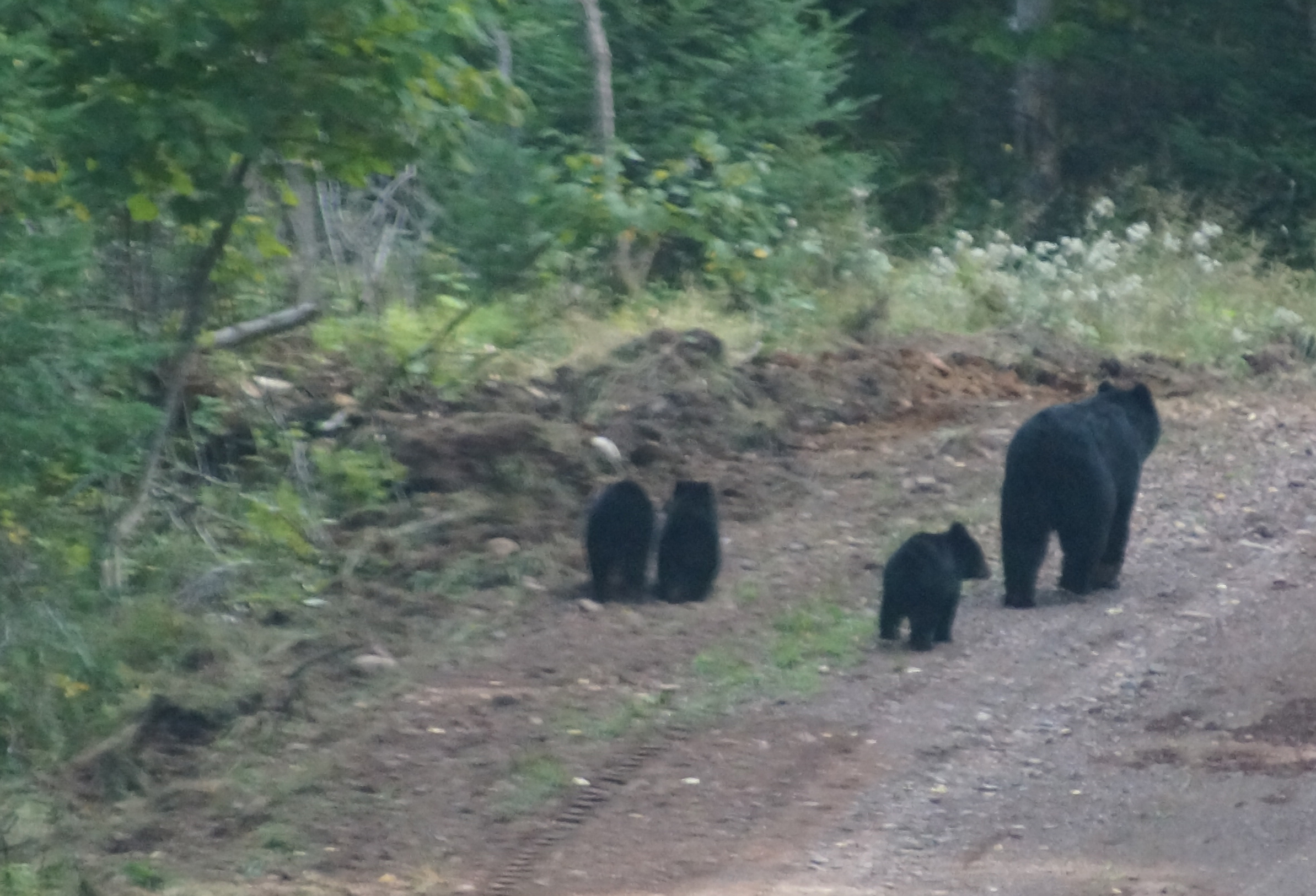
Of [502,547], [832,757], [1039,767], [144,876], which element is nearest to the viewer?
[144,876]

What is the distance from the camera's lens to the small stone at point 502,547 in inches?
393

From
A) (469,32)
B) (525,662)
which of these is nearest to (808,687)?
(525,662)

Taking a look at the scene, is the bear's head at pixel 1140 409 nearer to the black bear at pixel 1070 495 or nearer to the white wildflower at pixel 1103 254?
the black bear at pixel 1070 495

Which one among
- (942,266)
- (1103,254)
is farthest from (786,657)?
(1103,254)

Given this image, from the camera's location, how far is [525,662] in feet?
27.7

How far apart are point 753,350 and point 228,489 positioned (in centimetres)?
484

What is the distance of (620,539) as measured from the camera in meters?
9.22

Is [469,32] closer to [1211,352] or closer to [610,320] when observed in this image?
[610,320]

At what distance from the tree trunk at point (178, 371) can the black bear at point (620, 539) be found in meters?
2.39

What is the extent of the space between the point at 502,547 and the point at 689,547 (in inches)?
52.0

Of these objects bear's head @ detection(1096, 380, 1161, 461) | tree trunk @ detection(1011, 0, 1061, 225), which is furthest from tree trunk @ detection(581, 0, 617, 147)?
tree trunk @ detection(1011, 0, 1061, 225)

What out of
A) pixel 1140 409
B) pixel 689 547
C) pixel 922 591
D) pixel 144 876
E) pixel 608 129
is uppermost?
pixel 608 129

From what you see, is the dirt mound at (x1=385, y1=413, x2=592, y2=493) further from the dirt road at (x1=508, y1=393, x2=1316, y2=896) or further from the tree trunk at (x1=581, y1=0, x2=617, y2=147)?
the tree trunk at (x1=581, y1=0, x2=617, y2=147)

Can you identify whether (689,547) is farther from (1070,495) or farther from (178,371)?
(178,371)
